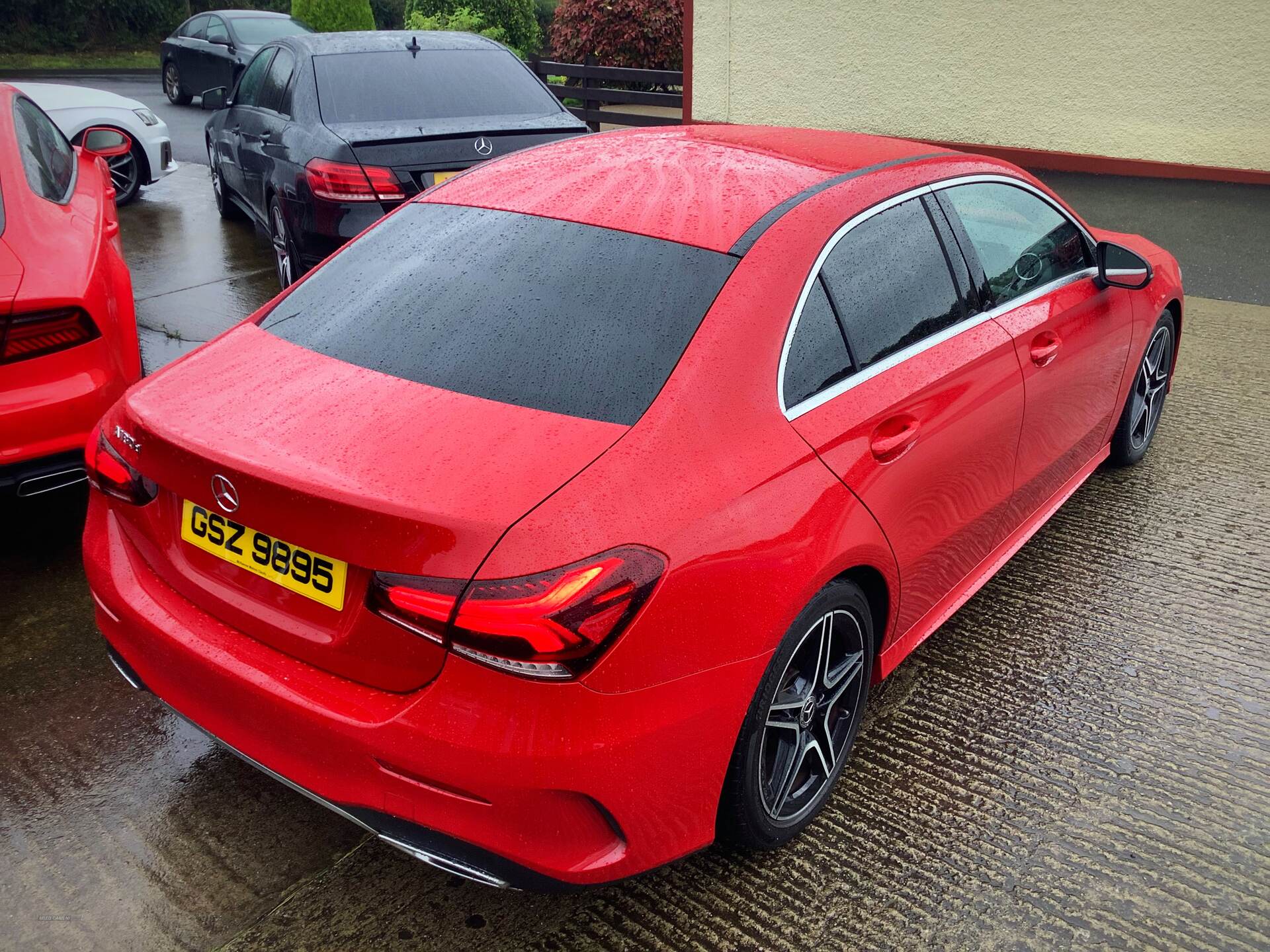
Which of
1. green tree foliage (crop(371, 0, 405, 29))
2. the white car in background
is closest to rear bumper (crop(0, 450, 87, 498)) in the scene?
the white car in background

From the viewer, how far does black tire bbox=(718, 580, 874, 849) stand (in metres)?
2.37

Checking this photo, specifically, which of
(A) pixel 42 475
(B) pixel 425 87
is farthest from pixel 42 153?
(B) pixel 425 87

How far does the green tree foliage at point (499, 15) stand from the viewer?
18.7 meters

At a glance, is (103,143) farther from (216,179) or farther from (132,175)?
(132,175)

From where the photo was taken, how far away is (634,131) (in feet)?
11.4

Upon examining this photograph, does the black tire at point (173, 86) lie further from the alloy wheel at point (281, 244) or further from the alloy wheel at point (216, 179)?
the alloy wheel at point (281, 244)

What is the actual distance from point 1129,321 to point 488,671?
11.1 feet

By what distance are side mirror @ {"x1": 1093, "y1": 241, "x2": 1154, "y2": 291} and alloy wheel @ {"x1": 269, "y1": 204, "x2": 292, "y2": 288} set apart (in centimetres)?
458

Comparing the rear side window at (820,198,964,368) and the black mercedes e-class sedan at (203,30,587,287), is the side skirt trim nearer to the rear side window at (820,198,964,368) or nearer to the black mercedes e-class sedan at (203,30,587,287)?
the rear side window at (820,198,964,368)

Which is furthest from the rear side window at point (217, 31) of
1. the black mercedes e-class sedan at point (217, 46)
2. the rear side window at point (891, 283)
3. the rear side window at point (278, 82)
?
the rear side window at point (891, 283)

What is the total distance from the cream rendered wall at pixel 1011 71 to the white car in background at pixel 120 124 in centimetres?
531

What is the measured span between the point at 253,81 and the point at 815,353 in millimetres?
6775

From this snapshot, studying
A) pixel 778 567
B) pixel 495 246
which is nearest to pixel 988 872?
pixel 778 567

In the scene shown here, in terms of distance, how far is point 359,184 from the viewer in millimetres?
5852
